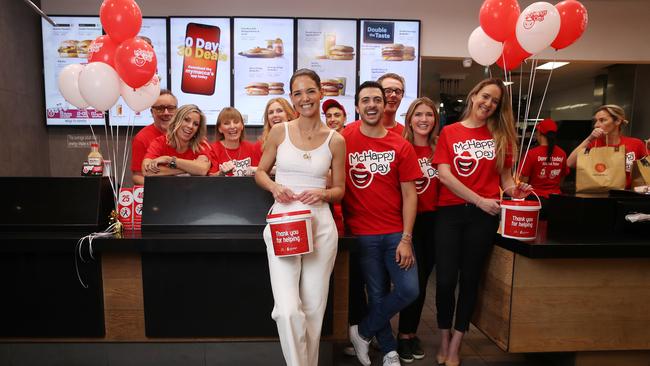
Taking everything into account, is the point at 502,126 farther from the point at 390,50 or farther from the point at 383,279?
the point at 390,50

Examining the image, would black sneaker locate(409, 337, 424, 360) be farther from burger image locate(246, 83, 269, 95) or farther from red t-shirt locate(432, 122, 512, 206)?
burger image locate(246, 83, 269, 95)

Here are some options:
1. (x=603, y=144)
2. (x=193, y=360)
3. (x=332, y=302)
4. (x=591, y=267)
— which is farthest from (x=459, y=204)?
(x=603, y=144)

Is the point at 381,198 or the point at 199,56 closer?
the point at 381,198

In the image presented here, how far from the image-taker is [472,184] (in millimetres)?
2113

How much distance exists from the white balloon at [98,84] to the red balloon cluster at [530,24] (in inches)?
94.2

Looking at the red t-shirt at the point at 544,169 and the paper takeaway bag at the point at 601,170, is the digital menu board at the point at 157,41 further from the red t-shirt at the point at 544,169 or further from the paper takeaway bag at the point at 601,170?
the paper takeaway bag at the point at 601,170

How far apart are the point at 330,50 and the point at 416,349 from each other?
3.26m

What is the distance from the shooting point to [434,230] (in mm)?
2266

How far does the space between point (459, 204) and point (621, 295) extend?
3.23 feet

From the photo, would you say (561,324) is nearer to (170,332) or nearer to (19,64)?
(170,332)

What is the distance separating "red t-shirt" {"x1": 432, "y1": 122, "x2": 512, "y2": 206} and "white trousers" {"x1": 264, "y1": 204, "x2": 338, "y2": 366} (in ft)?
2.69

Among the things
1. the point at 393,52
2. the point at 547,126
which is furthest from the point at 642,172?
the point at 393,52

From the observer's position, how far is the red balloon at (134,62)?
7.43 feet

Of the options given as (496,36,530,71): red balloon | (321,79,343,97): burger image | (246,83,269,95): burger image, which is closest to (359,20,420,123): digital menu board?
(321,79,343,97): burger image
